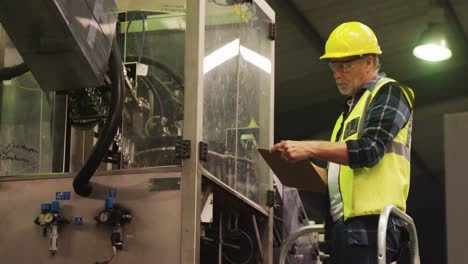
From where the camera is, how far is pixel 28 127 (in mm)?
→ 3820

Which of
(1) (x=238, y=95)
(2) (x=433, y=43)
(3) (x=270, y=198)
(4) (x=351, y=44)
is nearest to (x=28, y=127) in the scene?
(1) (x=238, y=95)

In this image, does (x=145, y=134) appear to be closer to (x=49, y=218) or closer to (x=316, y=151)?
(x=49, y=218)

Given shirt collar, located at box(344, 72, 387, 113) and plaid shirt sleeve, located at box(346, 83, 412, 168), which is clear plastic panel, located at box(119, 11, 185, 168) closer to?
shirt collar, located at box(344, 72, 387, 113)

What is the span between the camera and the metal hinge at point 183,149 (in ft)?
11.0

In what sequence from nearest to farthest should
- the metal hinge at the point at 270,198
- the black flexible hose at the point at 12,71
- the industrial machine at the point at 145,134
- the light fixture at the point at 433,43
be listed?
1. the industrial machine at the point at 145,134
2. the black flexible hose at the point at 12,71
3. the metal hinge at the point at 270,198
4. the light fixture at the point at 433,43


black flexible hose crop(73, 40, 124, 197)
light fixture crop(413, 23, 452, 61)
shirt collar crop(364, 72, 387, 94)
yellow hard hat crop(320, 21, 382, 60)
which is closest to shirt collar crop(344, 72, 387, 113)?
shirt collar crop(364, 72, 387, 94)

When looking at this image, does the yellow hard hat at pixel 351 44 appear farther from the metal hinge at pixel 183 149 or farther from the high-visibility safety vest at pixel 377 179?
the metal hinge at pixel 183 149

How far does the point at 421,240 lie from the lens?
10492mm

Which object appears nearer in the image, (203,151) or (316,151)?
(316,151)

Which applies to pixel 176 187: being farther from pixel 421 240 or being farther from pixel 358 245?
pixel 421 240

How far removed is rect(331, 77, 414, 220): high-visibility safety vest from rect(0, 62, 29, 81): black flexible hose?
1.48 meters

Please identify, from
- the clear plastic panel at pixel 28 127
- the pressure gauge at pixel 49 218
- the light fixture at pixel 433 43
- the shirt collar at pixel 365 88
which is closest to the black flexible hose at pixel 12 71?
the clear plastic panel at pixel 28 127

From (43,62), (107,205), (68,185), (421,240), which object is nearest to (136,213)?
(107,205)

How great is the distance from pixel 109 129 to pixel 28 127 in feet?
2.13
